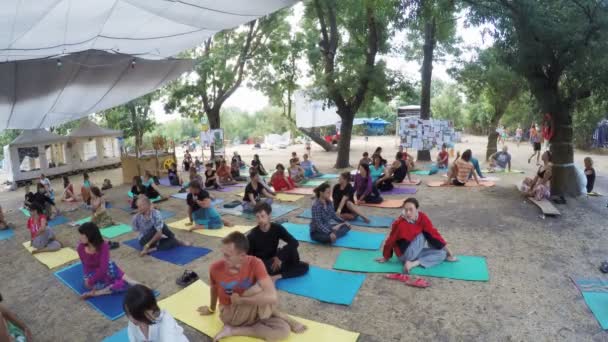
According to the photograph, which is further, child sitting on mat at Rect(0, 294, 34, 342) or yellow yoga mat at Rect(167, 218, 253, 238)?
yellow yoga mat at Rect(167, 218, 253, 238)

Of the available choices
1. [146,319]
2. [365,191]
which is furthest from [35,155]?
[146,319]

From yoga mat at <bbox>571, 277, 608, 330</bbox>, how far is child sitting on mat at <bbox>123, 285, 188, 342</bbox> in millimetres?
3357

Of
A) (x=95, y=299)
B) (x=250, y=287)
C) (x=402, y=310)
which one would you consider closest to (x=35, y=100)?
(x=95, y=299)

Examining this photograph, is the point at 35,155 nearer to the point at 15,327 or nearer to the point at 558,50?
the point at 15,327

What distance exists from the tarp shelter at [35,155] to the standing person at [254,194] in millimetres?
9804

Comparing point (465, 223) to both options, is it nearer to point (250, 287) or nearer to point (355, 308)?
point (355, 308)

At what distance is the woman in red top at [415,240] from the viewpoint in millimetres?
4254

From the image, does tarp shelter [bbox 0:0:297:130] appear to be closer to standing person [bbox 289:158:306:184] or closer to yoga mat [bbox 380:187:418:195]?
standing person [bbox 289:158:306:184]

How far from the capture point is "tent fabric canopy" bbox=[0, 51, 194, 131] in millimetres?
6691

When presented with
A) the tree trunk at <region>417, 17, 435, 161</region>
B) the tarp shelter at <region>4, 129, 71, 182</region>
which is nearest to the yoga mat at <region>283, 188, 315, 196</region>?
the tree trunk at <region>417, 17, 435, 161</region>

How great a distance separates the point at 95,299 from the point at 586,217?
7.12m

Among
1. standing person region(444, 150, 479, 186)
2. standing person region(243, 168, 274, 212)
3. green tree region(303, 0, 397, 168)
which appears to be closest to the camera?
standing person region(243, 168, 274, 212)

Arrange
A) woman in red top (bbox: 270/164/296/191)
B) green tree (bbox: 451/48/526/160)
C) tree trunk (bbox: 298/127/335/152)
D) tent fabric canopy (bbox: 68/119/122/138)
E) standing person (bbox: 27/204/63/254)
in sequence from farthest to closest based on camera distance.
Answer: tree trunk (bbox: 298/127/335/152) < tent fabric canopy (bbox: 68/119/122/138) < green tree (bbox: 451/48/526/160) < woman in red top (bbox: 270/164/296/191) < standing person (bbox: 27/204/63/254)

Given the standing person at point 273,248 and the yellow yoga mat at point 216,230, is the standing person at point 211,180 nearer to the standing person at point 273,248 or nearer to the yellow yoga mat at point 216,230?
the yellow yoga mat at point 216,230
